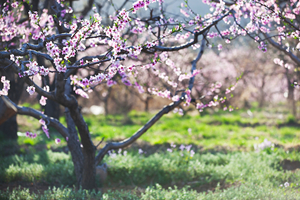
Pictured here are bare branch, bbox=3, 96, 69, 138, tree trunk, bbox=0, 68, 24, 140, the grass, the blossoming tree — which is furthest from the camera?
the grass

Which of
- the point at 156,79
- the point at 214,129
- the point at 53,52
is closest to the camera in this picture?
the point at 53,52

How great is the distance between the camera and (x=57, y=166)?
5.72 metres

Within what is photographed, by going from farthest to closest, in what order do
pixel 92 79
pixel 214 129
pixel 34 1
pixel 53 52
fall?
pixel 214 129 < pixel 34 1 < pixel 92 79 < pixel 53 52

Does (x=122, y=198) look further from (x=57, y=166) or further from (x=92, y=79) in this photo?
(x=57, y=166)

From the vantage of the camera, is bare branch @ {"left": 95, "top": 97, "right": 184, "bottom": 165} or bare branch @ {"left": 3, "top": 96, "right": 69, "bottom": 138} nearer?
bare branch @ {"left": 3, "top": 96, "right": 69, "bottom": 138}

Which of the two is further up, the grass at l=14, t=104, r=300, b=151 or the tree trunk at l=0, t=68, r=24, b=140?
the tree trunk at l=0, t=68, r=24, b=140

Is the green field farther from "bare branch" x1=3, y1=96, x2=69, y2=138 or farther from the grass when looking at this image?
"bare branch" x1=3, y1=96, x2=69, y2=138

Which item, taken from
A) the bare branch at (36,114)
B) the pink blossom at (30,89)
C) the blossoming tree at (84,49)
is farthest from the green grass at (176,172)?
the pink blossom at (30,89)

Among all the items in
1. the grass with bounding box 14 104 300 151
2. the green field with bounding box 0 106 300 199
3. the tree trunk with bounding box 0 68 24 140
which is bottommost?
the green field with bounding box 0 106 300 199

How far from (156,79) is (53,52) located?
12.4m

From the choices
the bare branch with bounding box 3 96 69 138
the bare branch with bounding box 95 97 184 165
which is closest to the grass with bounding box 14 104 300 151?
the bare branch with bounding box 95 97 184 165

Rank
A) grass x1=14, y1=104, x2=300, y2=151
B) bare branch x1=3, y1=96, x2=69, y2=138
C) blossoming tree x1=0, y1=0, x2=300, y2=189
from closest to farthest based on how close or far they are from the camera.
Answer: blossoming tree x1=0, y1=0, x2=300, y2=189, bare branch x1=3, y1=96, x2=69, y2=138, grass x1=14, y1=104, x2=300, y2=151

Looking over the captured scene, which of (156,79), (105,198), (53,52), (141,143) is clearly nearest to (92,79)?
(53,52)

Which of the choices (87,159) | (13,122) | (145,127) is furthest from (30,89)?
(13,122)
